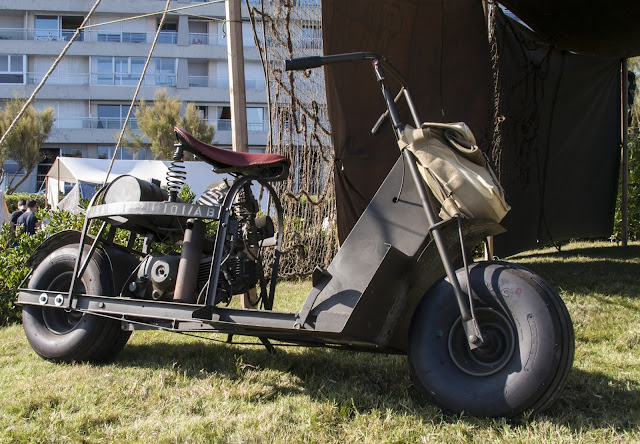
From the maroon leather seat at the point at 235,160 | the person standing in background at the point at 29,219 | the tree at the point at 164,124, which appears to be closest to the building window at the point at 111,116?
the tree at the point at 164,124

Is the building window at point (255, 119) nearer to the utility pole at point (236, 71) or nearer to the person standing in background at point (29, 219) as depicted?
the person standing in background at point (29, 219)

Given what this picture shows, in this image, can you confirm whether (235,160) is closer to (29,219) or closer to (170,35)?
(29,219)

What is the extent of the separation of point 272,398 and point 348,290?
0.76m

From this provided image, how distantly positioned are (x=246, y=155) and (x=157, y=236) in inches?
A: 38.3

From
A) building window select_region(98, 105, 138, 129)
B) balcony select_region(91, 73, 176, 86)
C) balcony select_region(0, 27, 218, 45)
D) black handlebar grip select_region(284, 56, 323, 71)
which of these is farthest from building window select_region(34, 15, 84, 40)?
black handlebar grip select_region(284, 56, 323, 71)

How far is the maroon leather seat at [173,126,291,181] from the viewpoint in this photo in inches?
134

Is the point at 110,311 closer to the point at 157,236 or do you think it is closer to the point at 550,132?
the point at 157,236

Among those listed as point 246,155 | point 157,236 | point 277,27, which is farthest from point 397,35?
point 157,236

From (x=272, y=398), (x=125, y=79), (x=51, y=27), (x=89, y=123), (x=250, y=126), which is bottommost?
(x=272, y=398)

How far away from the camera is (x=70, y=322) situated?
13.0 ft

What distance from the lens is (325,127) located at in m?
6.52

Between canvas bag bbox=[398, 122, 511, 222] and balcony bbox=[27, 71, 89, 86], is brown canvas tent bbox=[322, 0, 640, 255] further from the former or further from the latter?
balcony bbox=[27, 71, 89, 86]

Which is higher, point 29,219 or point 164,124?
point 164,124

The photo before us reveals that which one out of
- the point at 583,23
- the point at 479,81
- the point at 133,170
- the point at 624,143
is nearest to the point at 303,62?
the point at 479,81
